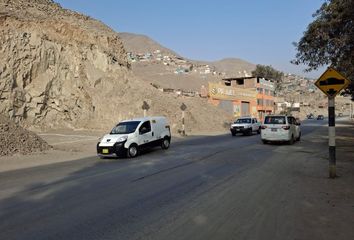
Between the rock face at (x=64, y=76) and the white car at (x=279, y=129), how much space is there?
19575mm

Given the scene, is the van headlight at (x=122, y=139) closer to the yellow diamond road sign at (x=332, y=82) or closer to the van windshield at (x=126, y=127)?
the van windshield at (x=126, y=127)

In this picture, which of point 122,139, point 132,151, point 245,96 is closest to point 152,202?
point 122,139

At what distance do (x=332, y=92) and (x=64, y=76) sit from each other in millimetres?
35982

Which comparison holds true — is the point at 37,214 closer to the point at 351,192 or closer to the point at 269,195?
the point at 269,195

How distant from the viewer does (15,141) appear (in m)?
21.2

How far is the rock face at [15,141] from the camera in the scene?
20.2 metres

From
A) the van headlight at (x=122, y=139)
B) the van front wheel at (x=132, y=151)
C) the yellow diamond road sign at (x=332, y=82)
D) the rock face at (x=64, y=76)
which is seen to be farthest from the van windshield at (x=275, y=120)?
the rock face at (x=64, y=76)

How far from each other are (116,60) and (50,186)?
1646 inches

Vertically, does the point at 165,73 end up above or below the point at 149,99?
above

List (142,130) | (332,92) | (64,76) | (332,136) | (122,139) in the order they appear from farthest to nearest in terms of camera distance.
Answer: (64,76), (142,130), (122,139), (332,92), (332,136)

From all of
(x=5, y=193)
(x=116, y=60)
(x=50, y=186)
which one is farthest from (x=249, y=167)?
(x=116, y=60)

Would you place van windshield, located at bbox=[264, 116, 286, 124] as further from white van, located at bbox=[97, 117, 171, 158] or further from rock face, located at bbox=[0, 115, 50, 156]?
rock face, located at bbox=[0, 115, 50, 156]

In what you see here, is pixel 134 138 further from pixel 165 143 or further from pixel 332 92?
pixel 332 92

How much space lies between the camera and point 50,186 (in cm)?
1094
